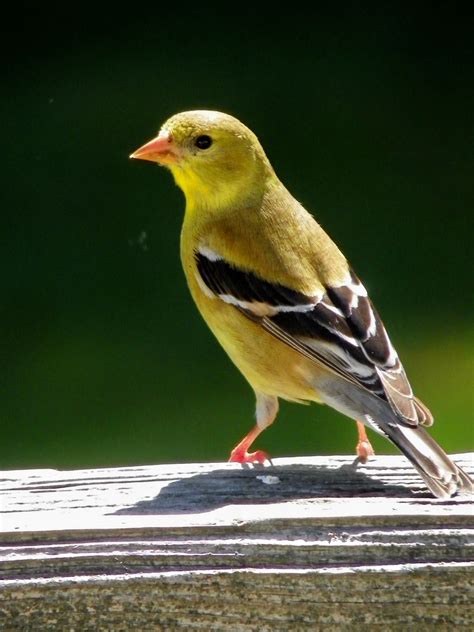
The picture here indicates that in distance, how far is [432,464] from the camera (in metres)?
2.15

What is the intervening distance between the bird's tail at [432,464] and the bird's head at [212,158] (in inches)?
42.2

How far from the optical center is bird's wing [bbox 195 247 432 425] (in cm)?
281

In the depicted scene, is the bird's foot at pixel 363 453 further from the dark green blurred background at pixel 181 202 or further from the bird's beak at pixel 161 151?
the dark green blurred background at pixel 181 202

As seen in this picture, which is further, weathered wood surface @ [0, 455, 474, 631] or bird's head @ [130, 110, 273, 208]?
bird's head @ [130, 110, 273, 208]

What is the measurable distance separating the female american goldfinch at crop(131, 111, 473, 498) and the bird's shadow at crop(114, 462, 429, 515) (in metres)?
0.48

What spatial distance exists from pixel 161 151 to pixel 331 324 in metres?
0.75

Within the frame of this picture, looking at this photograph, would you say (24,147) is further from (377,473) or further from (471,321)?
(377,473)

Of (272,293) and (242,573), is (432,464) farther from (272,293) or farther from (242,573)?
(272,293)

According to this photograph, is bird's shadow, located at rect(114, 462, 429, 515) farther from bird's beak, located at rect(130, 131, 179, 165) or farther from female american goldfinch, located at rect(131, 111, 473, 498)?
bird's beak, located at rect(130, 131, 179, 165)

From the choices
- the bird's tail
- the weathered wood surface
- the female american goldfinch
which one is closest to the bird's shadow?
the bird's tail

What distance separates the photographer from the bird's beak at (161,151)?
11.2 ft

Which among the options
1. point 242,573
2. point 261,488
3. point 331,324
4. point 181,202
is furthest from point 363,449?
point 181,202

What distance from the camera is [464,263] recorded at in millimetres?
5832

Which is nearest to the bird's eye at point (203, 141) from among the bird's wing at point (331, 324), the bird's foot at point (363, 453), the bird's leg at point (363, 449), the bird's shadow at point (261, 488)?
the bird's wing at point (331, 324)
